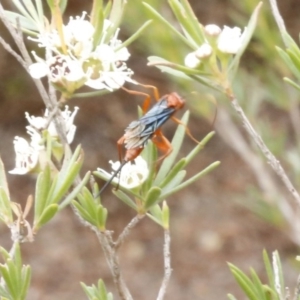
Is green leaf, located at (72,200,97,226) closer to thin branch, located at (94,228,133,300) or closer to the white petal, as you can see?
thin branch, located at (94,228,133,300)

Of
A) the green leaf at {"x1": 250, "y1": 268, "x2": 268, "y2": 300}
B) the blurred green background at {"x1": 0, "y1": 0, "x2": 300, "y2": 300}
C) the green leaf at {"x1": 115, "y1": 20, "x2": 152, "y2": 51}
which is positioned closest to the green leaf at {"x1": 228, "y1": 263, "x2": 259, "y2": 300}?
the green leaf at {"x1": 250, "y1": 268, "x2": 268, "y2": 300}

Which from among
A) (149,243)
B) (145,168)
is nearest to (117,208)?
(149,243)

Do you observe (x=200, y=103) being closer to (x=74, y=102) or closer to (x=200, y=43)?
(x=200, y=43)

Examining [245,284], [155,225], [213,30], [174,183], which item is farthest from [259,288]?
[155,225]

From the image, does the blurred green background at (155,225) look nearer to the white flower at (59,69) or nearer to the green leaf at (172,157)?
the green leaf at (172,157)

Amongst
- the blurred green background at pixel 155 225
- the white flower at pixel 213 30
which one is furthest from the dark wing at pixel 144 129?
the blurred green background at pixel 155 225

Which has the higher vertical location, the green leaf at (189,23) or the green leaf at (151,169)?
the green leaf at (189,23)
